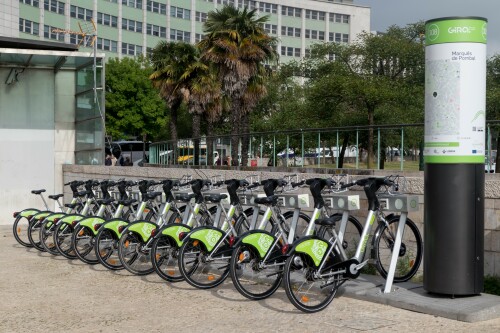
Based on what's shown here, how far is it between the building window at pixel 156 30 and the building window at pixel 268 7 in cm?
1433

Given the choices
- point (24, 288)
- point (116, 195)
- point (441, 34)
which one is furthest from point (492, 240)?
point (116, 195)

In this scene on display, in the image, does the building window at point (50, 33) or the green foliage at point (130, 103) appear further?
the building window at point (50, 33)

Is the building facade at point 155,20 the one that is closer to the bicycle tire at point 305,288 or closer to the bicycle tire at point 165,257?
the bicycle tire at point 165,257

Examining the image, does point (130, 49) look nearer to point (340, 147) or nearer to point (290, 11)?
point (290, 11)

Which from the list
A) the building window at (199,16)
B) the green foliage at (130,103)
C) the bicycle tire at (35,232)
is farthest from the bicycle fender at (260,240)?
the building window at (199,16)

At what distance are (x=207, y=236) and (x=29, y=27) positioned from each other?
207 feet

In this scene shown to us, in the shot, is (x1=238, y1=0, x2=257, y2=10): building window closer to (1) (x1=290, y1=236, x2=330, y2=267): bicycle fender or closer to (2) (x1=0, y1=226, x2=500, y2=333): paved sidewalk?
(2) (x1=0, y1=226, x2=500, y2=333): paved sidewalk

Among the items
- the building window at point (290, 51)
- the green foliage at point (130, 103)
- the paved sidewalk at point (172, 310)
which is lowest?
the paved sidewalk at point (172, 310)

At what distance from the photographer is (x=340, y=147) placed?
1250 centimetres

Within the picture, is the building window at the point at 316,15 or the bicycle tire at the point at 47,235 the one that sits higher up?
the building window at the point at 316,15

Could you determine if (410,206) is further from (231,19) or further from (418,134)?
(231,19)

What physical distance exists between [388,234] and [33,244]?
6.76 m

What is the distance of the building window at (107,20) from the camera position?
74625mm

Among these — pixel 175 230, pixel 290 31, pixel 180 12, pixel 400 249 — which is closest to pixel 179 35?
pixel 180 12
